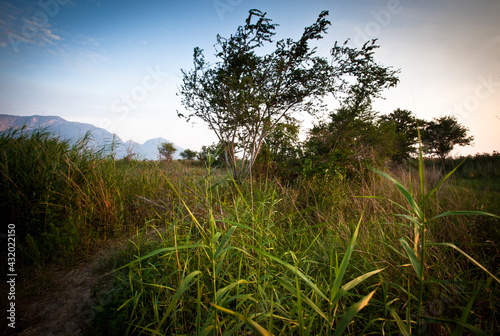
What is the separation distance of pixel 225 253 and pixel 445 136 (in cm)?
2639

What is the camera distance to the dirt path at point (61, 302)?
1.42 metres

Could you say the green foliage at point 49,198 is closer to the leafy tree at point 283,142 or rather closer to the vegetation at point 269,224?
the vegetation at point 269,224

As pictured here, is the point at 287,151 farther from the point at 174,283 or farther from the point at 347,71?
the point at 174,283

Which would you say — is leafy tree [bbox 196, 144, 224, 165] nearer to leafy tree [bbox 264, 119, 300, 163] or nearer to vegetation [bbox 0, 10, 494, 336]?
vegetation [bbox 0, 10, 494, 336]

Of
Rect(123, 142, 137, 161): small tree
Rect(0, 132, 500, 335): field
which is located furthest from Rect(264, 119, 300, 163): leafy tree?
Rect(123, 142, 137, 161): small tree

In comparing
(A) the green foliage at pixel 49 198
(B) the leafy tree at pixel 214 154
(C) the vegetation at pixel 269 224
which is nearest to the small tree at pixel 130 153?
(C) the vegetation at pixel 269 224

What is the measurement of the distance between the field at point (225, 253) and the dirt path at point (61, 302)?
0.29 ft

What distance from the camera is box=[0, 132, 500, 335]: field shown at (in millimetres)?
1264

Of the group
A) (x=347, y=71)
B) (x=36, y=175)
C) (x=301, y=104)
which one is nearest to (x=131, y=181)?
(x=36, y=175)

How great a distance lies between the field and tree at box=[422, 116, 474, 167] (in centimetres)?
2064

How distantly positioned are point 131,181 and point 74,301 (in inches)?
93.6

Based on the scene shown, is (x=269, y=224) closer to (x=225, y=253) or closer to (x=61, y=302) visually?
(x=225, y=253)

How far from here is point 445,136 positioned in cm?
1808

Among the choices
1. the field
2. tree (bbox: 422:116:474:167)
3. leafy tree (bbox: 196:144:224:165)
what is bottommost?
the field
